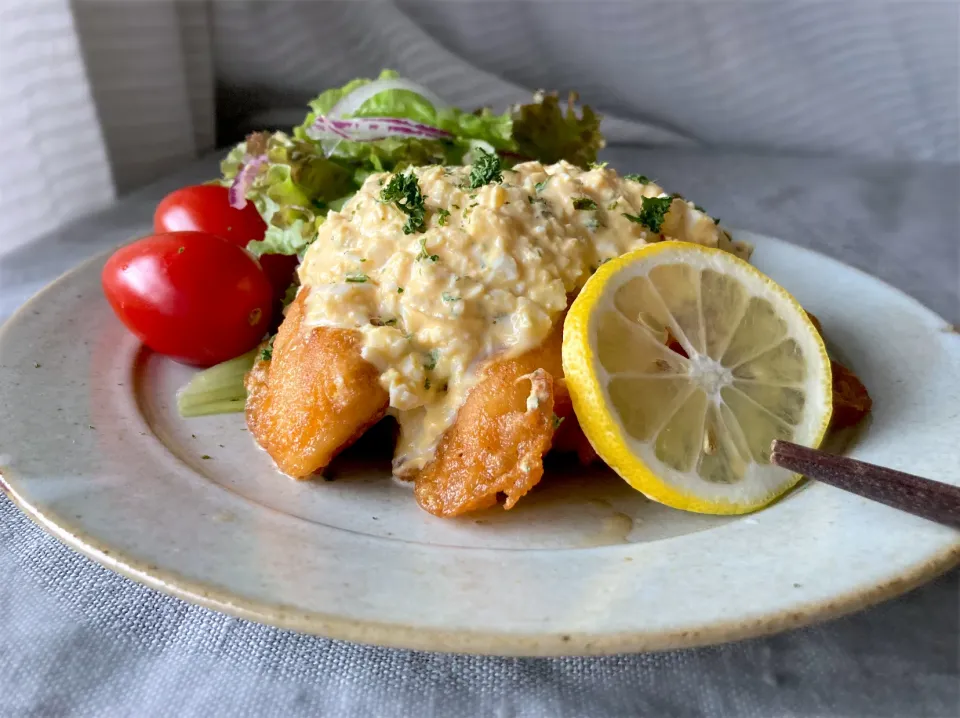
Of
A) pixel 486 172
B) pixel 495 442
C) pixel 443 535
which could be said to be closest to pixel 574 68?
pixel 486 172

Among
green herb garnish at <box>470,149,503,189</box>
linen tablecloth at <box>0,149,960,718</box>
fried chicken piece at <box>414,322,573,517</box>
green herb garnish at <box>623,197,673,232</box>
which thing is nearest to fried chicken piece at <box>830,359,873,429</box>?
linen tablecloth at <box>0,149,960,718</box>

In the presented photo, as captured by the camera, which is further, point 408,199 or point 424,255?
point 408,199

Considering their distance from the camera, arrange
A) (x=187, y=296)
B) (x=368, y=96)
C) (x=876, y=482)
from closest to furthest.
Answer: (x=876, y=482)
(x=187, y=296)
(x=368, y=96)

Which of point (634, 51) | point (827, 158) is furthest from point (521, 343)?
point (827, 158)

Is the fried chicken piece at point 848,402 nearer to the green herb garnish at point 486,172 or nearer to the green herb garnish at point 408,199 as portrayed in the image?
the green herb garnish at point 486,172

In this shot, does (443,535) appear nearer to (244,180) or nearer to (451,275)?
(451,275)

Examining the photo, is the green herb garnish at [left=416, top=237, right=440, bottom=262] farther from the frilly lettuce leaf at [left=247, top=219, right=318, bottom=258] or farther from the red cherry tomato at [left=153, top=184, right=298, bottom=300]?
the red cherry tomato at [left=153, top=184, right=298, bottom=300]
